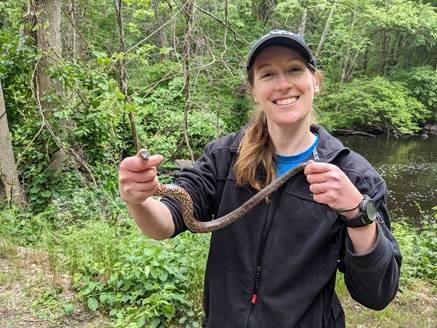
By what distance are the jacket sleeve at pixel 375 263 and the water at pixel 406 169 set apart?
785 centimetres

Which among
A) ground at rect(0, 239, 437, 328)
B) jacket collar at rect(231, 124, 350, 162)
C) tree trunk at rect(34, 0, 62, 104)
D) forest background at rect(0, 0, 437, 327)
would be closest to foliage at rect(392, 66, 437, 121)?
forest background at rect(0, 0, 437, 327)

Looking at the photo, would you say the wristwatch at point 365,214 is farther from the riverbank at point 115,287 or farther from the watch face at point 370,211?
the riverbank at point 115,287

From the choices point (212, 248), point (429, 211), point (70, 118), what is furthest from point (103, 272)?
point (429, 211)

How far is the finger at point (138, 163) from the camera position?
1459mm

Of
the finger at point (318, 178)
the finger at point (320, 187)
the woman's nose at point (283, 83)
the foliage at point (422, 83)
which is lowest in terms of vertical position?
the finger at point (320, 187)

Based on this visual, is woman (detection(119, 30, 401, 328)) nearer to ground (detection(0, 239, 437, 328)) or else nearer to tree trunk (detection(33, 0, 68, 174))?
ground (detection(0, 239, 437, 328))

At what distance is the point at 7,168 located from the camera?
6.45 metres

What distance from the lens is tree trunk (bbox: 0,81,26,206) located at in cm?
636

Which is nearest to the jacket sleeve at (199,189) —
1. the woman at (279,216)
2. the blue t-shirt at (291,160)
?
the woman at (279,216)

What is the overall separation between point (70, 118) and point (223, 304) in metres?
5.62

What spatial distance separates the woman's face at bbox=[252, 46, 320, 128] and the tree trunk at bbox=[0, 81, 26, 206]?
5.59 m

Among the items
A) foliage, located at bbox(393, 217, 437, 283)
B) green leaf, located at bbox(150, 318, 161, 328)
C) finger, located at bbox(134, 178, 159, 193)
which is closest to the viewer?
finger, located at bbox(134, 178, 159, 193)

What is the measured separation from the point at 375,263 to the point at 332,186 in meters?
0.32

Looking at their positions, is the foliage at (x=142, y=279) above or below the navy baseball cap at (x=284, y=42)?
below
